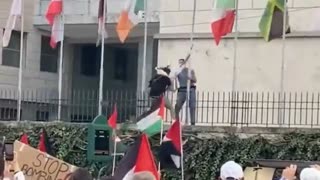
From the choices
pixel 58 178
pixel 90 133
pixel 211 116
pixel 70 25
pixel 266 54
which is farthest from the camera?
pixel 70 25

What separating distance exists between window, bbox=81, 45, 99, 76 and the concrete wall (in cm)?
865

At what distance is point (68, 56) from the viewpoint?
32688 millimetres

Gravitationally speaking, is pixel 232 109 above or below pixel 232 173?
above

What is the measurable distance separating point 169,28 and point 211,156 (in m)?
7.96

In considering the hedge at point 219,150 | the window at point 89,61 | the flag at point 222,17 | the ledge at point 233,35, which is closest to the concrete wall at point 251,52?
the ledge at point 233,35

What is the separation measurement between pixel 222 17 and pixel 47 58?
506 inches

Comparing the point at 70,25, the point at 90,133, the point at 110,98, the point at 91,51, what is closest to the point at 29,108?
the point at 110,98

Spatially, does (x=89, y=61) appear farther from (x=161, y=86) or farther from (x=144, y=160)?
(x=144, y=160)

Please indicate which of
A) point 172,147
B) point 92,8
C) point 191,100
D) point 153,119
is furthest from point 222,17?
point 92,8

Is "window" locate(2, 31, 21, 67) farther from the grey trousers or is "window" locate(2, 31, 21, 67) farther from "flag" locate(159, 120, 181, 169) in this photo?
"flag" locate(159, 120, 181, 169)

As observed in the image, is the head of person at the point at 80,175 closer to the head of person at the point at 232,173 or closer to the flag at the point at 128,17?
the head of person at the point at 232,173

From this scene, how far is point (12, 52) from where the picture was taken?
30.3 m

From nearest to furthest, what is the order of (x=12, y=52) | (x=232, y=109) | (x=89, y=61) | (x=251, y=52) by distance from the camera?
(x=232, y=109), (x=251, y=52), (x=12, y=52), (x=89, y=61)

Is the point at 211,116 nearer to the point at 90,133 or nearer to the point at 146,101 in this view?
the point at 146,101
